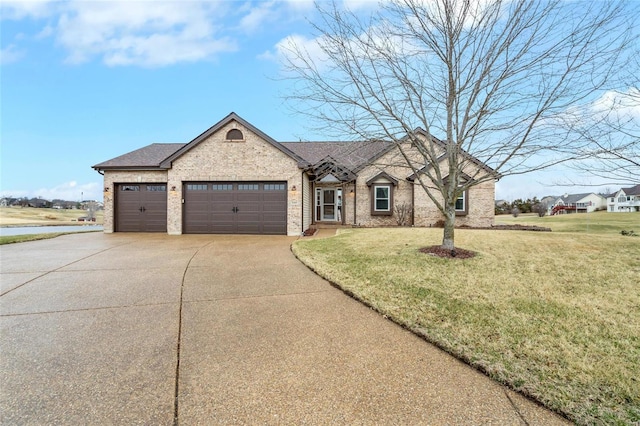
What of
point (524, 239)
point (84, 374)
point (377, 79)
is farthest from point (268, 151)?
point (84, 374)

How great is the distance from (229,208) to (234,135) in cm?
353

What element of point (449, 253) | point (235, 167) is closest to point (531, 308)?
point (449, 253)

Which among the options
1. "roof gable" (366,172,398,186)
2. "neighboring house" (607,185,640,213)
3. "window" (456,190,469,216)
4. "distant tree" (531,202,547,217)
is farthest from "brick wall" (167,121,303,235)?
"neighboring house" (607,185,640,213)

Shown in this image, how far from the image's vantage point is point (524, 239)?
989cm

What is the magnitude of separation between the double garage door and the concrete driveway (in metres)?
8.02

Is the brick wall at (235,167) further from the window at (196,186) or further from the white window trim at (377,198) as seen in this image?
the white window trim at (377,198)

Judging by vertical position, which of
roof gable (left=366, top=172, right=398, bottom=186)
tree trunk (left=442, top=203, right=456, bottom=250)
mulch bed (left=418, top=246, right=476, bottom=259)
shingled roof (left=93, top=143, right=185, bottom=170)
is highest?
shingled roof (left=93, top=143, right=185, bottom=170)

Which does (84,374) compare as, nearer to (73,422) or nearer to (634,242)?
(73,422)

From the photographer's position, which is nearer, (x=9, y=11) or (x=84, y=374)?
(x=84, y=374)

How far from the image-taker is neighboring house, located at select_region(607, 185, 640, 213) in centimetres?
4688

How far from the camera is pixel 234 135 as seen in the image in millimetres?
13938

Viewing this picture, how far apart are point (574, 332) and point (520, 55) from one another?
638 cm

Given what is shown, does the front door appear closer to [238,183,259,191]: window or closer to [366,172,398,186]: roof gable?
[366,172,398,186]: roof gable

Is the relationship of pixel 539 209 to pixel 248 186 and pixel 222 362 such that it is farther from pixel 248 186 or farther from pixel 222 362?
pixel 222 362
